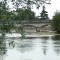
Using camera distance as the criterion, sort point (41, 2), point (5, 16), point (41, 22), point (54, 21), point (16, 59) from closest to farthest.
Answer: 1. point (41, 2)
2. point (5, 16)
3. point (16, 59)
4. point (54, 21)
5. point (41, 22)

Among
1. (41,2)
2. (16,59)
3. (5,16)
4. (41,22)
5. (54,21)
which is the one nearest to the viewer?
(41,2)

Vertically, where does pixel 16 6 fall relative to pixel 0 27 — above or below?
above

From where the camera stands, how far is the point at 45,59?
1892 cm

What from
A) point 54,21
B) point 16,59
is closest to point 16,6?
point 16,59

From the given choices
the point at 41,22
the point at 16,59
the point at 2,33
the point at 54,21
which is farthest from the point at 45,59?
the point at 41,22

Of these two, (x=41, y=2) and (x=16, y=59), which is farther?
(x=16, y=59)

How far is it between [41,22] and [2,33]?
242 ft

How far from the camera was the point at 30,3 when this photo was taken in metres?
4.23

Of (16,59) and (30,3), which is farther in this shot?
(16,59)

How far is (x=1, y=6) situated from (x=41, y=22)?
73.7 m

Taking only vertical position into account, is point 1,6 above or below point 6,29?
above

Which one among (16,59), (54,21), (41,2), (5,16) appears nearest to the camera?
(41,2)

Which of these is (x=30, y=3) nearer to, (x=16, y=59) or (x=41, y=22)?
(x=16, y=59)

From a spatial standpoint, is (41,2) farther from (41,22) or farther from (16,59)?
(41,22)
